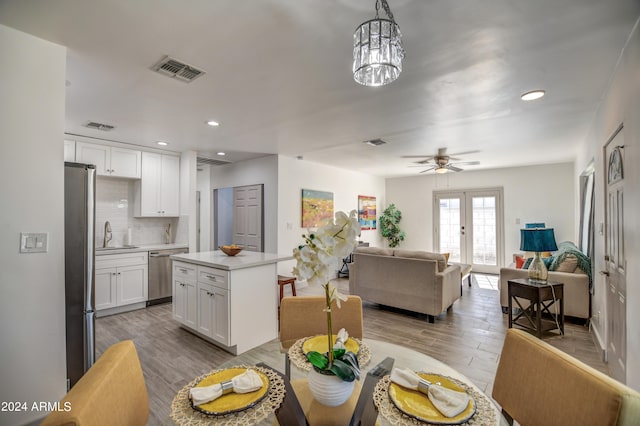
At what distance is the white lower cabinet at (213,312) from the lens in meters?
2.88

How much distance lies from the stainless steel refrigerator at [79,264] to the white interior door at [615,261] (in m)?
3.83

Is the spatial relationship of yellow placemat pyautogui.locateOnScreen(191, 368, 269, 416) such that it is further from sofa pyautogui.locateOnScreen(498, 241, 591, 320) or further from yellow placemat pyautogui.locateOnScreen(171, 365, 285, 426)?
sofa pyautogui.locateOnScreen(498, 241, 591, 320)

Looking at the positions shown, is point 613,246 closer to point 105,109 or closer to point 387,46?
point 387,46

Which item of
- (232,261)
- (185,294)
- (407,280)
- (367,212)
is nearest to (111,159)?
(185,294)

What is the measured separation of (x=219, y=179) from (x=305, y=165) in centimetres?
201

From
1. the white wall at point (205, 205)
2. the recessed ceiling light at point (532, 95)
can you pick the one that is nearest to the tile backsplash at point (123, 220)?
the white wall at point (205, 205)

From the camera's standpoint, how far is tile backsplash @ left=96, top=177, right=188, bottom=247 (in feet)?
15.0

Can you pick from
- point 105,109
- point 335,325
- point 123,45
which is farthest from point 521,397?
point 105,109

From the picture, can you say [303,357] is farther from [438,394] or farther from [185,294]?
[185,294]

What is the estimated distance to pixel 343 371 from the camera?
93 cm

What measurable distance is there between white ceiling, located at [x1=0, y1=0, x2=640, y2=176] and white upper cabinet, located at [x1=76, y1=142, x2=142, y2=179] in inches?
11.0

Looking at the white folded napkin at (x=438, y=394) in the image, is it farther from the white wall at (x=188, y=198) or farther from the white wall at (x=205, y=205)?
the white wall at (x=205, y=205)

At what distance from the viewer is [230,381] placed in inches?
41.1

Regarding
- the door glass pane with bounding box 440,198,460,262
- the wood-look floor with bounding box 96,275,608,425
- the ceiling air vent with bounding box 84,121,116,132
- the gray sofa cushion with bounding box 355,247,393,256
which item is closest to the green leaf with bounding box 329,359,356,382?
the wood-look floor with bounding box 96,275,608,425
